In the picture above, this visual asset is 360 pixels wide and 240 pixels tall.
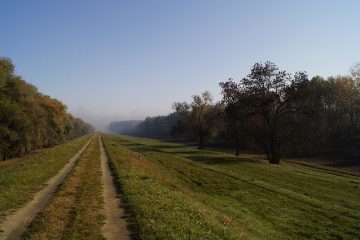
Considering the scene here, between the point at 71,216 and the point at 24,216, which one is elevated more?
the point at 71,216

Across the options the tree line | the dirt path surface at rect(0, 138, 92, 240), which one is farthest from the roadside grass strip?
the tree line

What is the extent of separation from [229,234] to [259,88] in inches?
1910

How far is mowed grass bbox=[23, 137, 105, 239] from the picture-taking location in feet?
47.3

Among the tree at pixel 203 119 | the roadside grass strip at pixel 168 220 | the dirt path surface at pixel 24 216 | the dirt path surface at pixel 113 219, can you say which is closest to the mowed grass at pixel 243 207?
the roadside grass strip at pixel 168 220

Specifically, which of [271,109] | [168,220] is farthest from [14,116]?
[168,220]

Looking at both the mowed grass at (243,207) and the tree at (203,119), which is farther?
the tree at (203,119)

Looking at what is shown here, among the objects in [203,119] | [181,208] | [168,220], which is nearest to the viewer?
[168,220]

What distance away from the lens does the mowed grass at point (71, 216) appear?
14406 mm

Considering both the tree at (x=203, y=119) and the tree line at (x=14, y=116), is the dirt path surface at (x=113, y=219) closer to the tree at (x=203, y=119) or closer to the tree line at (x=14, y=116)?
the tree line at (x=14, y=116)

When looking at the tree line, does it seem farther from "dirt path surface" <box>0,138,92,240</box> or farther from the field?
"dirt path surface" <box>0,138,92,240</box>

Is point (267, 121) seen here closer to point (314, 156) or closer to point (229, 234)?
point (314, 156)

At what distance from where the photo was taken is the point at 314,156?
90750 mm

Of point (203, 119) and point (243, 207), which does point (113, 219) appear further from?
point (203, 119)

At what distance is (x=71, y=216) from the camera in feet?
56.0
